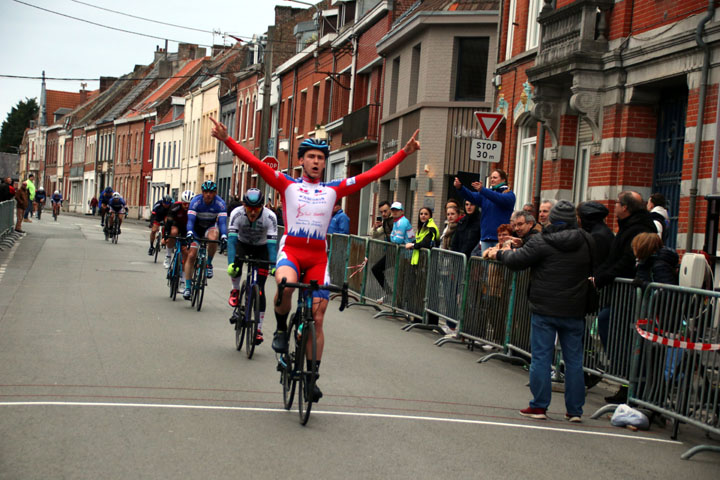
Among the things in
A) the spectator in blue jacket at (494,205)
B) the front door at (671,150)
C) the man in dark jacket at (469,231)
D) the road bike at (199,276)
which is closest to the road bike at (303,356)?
the spectator in blue jacket at (494,205)

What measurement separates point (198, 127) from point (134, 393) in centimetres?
6182

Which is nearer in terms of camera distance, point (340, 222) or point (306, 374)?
point (306, 374)

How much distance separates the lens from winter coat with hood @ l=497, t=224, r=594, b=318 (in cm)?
853

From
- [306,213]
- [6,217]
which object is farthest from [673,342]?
[6,217]

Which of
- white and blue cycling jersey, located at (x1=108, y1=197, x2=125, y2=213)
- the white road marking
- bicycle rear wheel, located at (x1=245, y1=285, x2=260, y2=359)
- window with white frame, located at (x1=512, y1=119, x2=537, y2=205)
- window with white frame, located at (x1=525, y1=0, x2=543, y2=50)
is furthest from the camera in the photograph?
white and blue cycling jersey, located at (x1=108, y1=197, x2=125, y2=213)

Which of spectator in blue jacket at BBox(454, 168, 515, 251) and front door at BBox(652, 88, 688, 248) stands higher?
front door at BBox(652, 88, 688, 248)

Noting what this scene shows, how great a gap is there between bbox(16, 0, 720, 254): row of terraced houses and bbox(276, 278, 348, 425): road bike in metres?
4.73

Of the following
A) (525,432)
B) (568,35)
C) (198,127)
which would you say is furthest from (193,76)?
(525,432)

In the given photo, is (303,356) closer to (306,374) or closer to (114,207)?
(306,374)

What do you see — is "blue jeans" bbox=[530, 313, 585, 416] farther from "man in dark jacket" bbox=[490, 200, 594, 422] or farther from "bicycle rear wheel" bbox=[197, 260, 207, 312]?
"bicycle rear wheel" bbox=[197, 260, 207, 312]

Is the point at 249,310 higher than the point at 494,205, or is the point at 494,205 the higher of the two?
the point at 494,205

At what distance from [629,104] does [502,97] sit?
6435mm

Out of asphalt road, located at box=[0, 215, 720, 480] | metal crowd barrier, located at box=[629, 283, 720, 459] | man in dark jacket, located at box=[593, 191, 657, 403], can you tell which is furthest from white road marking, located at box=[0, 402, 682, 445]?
man in dark jacket, located at box=[593, 191, 657, 403]

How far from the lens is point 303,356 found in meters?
7.60
